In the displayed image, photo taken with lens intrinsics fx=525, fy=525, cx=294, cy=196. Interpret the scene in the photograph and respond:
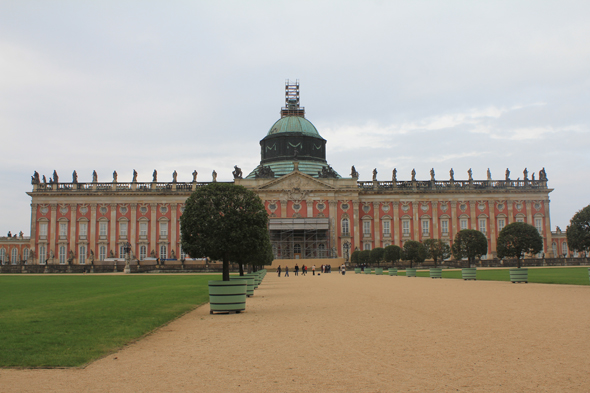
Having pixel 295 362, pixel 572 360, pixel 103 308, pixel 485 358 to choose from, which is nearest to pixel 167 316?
pixel 103 308

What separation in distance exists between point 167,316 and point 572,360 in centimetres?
997

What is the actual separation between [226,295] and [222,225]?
7.35 ft

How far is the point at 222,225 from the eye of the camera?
53.3ft

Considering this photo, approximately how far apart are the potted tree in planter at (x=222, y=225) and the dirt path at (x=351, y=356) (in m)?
2.39

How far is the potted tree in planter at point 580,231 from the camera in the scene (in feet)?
85.7

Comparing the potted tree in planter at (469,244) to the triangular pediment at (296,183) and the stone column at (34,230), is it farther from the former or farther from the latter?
the stone column at (34,230)

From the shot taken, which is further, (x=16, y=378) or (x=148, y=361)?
(x=148, y=361)

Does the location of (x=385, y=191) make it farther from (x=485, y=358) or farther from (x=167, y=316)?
(x=485, y=358)

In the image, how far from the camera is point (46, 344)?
954cm

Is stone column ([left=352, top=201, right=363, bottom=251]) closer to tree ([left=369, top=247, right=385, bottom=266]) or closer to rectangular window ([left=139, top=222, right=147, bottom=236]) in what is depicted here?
tree ([left=369, top=247, right=385, bottom=266])

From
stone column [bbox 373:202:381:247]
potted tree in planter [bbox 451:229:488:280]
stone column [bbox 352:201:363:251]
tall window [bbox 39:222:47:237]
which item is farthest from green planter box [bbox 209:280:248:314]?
tall window [bbox 39:222:47:237]

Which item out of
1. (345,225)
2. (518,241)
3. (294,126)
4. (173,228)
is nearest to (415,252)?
(518,241)

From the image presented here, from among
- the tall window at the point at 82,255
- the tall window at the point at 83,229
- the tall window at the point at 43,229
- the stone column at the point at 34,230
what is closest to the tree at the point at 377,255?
the tall window at the point at 82,255

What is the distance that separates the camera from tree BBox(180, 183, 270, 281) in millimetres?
16266
